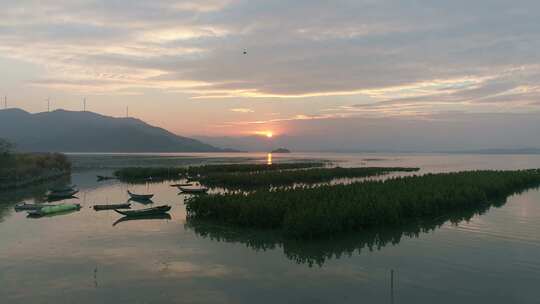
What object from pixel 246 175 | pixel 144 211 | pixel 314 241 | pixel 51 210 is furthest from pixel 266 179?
pixel 314 241

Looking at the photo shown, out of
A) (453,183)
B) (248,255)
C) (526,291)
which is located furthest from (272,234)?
(453,183)

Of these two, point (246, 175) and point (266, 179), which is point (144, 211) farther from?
point (246, 175)

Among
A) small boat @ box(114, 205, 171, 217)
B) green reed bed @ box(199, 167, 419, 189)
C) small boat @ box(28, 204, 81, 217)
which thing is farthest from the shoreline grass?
small boat @ box(28, 204, 81, 217)

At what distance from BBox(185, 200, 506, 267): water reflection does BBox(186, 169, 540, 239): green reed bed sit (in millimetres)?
836

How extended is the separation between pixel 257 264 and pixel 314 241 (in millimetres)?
4648

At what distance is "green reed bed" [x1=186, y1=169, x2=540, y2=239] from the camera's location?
1008 inches

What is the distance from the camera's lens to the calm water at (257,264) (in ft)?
53.3

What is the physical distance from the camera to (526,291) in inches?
652

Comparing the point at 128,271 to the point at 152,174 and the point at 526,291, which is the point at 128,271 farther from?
the point at 152,174

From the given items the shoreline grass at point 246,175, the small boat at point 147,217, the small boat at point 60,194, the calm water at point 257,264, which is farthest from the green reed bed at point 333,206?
the shoreline grass at point 246,175

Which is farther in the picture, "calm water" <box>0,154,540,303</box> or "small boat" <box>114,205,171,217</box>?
"small boat" <box>114,205,171,217</box>

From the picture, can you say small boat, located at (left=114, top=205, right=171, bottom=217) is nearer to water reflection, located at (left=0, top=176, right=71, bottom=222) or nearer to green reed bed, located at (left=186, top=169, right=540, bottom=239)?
green reed bed, located at (left=186, top=169, right=540, bottom=239)

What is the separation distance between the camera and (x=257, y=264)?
20.6 metres

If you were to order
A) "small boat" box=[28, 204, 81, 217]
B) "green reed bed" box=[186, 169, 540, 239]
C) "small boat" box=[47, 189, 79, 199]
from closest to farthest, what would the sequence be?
"green reed bed" box=[186, 169, 540, 239] → "small boat" box=[28, 204, 81, 217] → "small boat" box=[47, 189, 79, 199]
